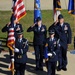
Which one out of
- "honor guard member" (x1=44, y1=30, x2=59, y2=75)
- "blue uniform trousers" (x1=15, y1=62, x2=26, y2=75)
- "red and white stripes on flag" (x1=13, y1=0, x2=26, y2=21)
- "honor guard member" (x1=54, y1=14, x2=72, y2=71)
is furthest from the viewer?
"honor guard member" (x1=54, y1=14, x2=72, y2=71)

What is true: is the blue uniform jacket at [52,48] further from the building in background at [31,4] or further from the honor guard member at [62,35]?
the building in background at [31,4]

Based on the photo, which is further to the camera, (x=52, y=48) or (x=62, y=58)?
(x=62, y=58)

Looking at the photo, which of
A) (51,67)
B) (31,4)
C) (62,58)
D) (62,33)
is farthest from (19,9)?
(31,4)

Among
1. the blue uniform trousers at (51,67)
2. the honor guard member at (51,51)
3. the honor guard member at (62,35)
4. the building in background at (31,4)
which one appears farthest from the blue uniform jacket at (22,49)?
the building in background at (31,4)

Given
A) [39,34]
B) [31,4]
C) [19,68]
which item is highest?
[31,4]

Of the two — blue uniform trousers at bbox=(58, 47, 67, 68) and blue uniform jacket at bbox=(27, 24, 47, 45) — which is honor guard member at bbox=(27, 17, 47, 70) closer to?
blue uniform jacket at bbox=(27, 24, 47, 45)

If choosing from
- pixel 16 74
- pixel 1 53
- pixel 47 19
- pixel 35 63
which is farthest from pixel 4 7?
pixel 16 74

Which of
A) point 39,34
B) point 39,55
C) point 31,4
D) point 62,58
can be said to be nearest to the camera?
point 39,34

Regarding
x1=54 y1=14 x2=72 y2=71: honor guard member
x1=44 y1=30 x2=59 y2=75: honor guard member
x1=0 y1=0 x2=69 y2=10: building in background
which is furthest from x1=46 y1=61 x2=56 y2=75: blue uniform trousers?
x1=0 y1=0 x2=69 y2=10: building in background

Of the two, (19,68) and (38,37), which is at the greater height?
(38,37)

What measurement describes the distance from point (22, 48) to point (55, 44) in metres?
1.06

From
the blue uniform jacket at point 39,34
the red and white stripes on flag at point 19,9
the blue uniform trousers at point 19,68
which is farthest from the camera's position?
the blue uniform jacket at point 39,34

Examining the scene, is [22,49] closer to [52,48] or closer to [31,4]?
[52,48]

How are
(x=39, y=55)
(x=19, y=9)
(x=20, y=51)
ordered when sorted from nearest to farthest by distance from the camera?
(x=20, y=51)
(x=19, y=9)
(x=39, y=55)
